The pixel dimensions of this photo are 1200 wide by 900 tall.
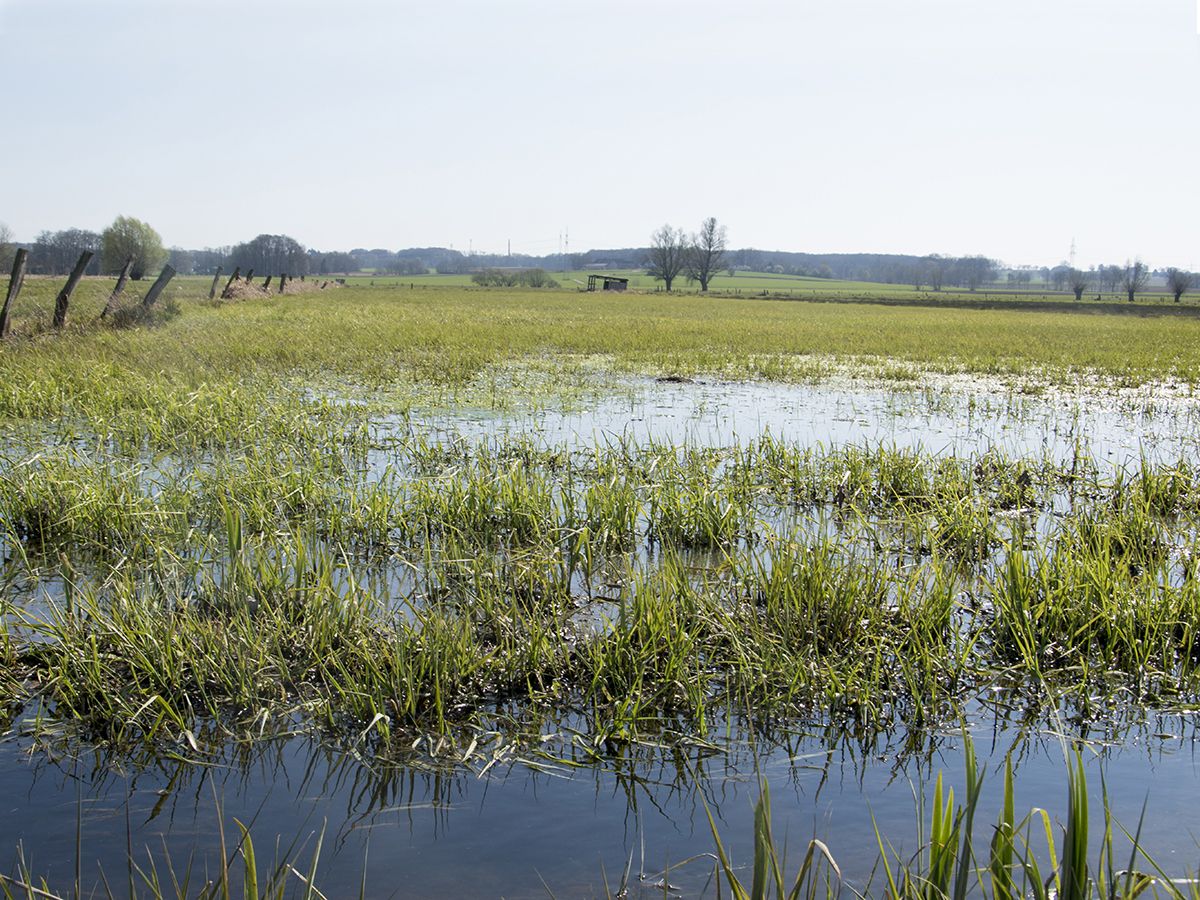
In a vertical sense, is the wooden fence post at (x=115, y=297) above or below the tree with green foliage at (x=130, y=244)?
below

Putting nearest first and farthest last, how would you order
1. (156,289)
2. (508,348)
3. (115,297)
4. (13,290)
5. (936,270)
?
(13,290) < (115,297) < (156,289) < (508,348) < (936,270)

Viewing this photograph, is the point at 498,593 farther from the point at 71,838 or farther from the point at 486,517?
the point at 71,838

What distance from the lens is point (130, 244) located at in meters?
89.1

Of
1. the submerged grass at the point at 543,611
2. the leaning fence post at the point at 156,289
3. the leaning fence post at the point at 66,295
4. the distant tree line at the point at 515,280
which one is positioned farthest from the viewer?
the distant tree line at the point at 515,280

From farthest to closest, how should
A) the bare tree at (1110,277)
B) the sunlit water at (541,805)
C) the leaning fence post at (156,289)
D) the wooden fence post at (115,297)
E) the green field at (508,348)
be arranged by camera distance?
the bare tree at (1110,277) → the leaning fence post at (156,289) → the wooden fence post at (115,297) → the green field at (508,348) → the sunlit water at (541,805)

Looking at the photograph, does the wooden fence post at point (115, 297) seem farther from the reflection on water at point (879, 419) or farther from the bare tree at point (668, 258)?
the bare tree at point (668, 258)

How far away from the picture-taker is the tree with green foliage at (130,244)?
86.6 m

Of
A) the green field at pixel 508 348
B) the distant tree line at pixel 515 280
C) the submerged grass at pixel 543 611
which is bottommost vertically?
the submerged grass at pixel 543 611

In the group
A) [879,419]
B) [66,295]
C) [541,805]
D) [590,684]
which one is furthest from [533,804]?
[66,295]

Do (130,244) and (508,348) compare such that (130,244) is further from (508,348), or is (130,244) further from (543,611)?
(543,611)

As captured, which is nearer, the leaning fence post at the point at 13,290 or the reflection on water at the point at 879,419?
the reflection on water at the point at 879,419

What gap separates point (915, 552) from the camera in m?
5.90

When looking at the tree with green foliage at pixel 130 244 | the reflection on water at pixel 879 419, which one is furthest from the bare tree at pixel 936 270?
the reflection on water at pixel 879 419

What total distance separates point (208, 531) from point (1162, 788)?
5.59 m
